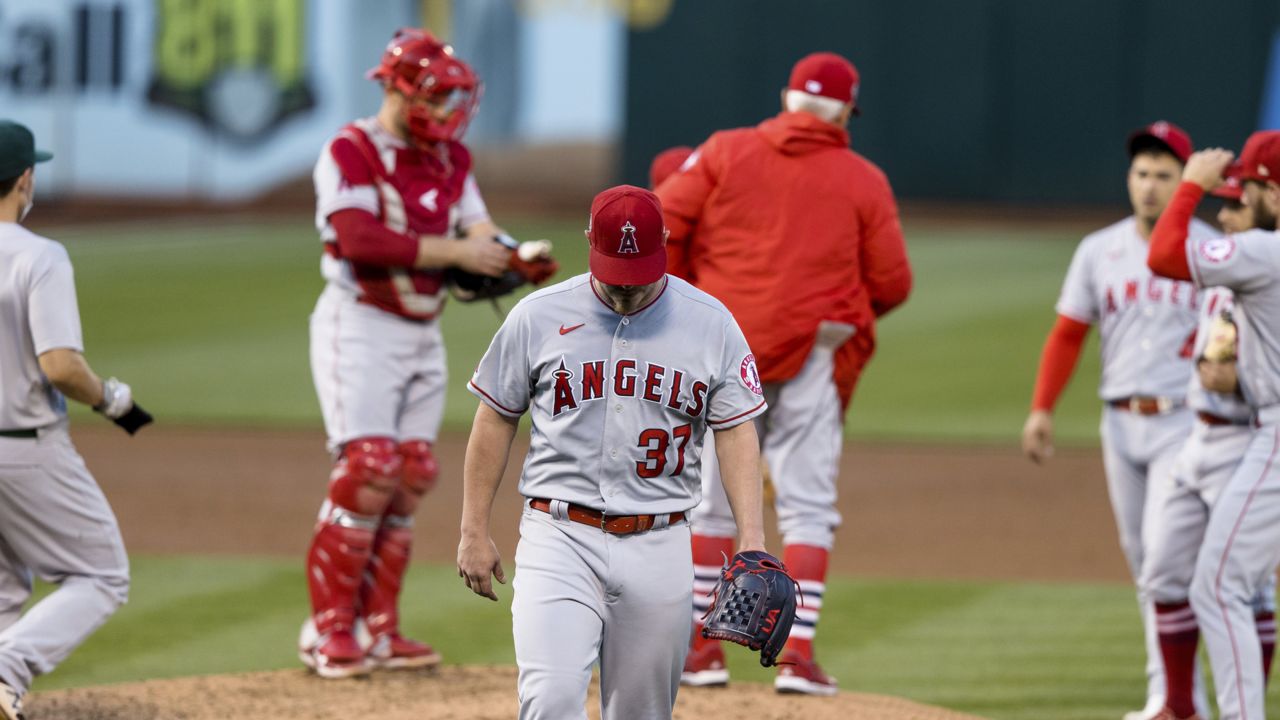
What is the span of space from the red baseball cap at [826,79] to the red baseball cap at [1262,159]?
1368mm

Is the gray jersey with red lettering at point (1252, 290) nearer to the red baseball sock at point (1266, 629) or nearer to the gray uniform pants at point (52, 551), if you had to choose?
the red baseball sock at point (1266, 629)

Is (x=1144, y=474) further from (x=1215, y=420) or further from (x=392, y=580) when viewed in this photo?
(x=392, y=580)

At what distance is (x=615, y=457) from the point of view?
410cm

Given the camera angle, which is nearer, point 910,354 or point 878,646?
point 878,646

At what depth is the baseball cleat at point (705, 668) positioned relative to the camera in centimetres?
582

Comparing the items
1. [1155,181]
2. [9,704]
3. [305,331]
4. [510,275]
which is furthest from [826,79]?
[305,331]

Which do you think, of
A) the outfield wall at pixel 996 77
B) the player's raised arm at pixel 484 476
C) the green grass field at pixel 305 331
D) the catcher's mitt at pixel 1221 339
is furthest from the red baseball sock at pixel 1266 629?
the outfield wall at pixel 996 77

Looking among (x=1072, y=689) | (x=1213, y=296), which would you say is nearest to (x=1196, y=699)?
(x=1072, y=689)

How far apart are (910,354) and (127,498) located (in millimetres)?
8418

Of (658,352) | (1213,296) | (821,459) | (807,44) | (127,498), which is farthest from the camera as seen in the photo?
(807,44)

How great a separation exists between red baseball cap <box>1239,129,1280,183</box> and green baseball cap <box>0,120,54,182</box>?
3.47 m

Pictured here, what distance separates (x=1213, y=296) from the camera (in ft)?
17.7

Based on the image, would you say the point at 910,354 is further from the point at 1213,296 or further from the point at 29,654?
the point at 29,654

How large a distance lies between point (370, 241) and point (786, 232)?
141 cm
